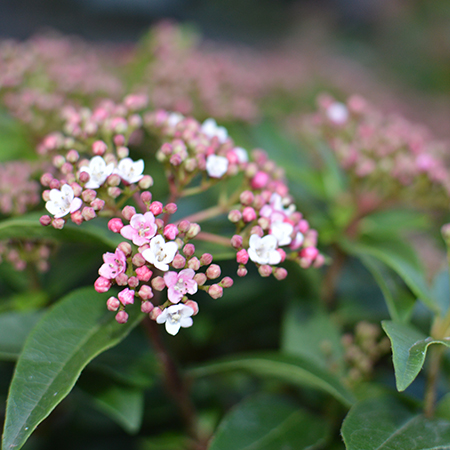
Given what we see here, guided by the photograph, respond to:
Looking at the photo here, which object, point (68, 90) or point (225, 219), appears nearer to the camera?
point (225, 219)

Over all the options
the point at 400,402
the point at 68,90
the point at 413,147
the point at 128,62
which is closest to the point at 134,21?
the point at 128,62

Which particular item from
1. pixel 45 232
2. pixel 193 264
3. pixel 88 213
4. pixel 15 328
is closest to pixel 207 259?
pixel 193 264

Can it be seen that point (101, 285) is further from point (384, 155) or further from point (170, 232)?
point (384, 155)

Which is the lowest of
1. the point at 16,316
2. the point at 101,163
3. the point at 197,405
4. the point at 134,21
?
the point at 134,21

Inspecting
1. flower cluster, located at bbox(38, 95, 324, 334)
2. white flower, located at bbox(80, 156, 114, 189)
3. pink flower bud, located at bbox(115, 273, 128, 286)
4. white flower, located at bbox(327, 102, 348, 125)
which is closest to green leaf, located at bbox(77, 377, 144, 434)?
flower cluster, located at bbox(38, 95, 324, 334)

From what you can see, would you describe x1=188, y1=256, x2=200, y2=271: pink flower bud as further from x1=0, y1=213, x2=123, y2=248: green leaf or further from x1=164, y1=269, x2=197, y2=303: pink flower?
x1=0, y1=213, x2=123, y2=248: green leaf

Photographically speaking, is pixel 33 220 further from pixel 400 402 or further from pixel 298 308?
pixel 400 402
